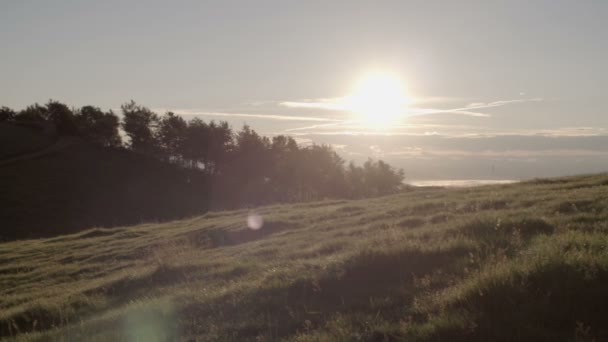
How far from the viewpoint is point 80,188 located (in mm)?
73125

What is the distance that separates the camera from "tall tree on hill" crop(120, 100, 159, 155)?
99.4m

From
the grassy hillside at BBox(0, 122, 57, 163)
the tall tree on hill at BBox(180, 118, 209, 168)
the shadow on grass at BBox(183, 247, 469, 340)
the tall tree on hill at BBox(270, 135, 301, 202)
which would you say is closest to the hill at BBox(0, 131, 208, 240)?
the grassy hillside at BBox(0, 122, 57, 163)

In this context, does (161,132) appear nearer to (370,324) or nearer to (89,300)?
(89,300)

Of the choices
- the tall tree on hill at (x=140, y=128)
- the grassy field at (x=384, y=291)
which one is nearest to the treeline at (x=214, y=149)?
the tall tree on hill at (x=140, y=128)

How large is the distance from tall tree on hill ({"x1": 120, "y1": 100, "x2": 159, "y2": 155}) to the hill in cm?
450

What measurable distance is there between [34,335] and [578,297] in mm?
10231

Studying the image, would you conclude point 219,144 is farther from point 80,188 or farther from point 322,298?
point 322,298

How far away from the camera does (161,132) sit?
334 ft

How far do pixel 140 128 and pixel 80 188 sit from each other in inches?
1163

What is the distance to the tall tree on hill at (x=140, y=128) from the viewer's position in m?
99.4

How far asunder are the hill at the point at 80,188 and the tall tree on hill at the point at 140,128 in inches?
177

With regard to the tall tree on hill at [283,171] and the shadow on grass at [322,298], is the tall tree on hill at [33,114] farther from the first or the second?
the shadow on grass at [322,298]

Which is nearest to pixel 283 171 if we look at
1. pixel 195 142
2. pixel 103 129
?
pixel 195 142

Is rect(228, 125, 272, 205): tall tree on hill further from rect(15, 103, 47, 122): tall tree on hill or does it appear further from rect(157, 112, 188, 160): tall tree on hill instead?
rect(15, 103, 47, 122): tall tree on hill
